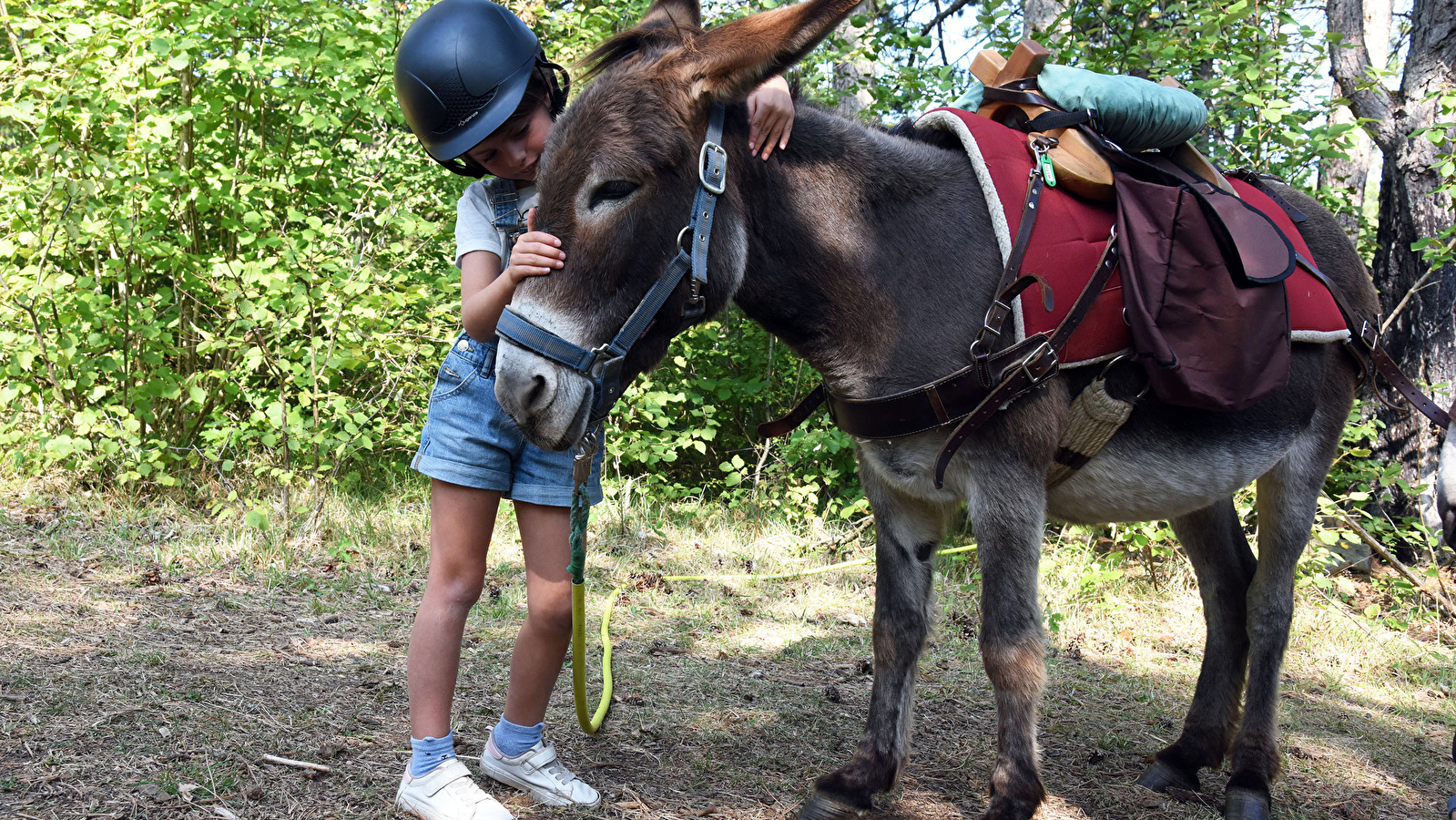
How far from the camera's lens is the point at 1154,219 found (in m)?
2.37

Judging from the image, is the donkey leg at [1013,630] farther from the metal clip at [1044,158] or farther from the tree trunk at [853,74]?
the tree trunk at [853,74]

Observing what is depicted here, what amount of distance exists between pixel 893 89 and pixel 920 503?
3.86m

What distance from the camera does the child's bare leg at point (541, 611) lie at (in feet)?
8.39

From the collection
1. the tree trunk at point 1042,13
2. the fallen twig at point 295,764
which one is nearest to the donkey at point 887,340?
the fallen twig at point 295,764

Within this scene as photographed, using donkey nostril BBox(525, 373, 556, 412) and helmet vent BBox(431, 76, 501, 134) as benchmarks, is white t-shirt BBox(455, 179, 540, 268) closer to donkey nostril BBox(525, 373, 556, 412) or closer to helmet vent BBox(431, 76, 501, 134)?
helmet vent BBox(431, 76, 501, 134)

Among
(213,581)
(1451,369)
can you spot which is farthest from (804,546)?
(1451,369)

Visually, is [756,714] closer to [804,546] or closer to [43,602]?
[804,546]

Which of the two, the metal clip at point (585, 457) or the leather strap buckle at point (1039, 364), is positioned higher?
the leather strap buckle at point (1039, 364)

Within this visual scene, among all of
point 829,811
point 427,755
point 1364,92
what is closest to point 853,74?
point 1364,92

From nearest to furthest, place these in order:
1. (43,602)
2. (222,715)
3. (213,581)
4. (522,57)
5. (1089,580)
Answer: (522,57) < (222,715) < (43,602) < (213,581) < (1089,580)

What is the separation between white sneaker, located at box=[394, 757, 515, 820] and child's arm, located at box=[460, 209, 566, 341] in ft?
3.62

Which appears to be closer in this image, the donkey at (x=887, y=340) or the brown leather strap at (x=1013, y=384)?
the donkey at (x=887, y=340)

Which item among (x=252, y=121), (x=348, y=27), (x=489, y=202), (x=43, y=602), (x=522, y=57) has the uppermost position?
(x=348, y=27)

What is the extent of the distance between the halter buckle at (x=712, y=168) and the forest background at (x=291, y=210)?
3.07 metres
